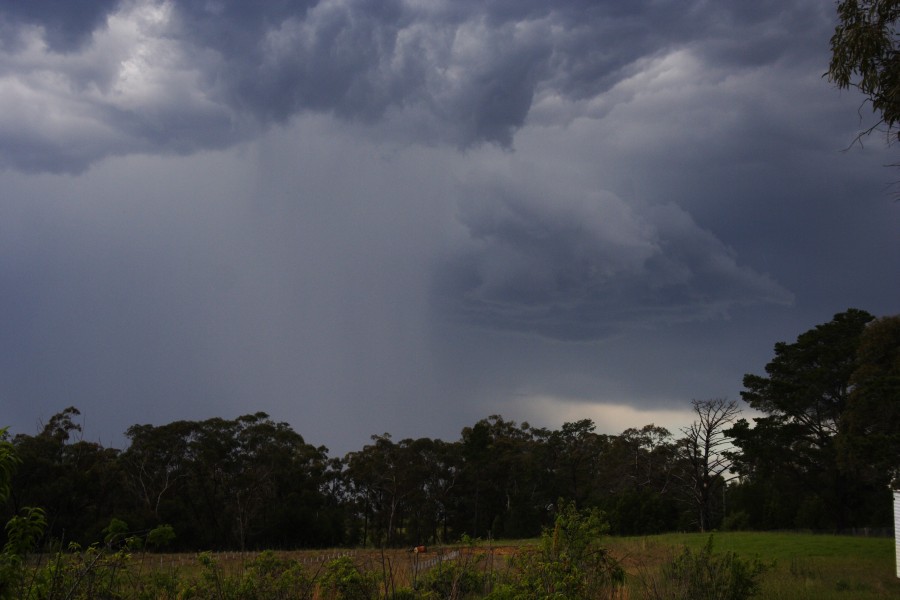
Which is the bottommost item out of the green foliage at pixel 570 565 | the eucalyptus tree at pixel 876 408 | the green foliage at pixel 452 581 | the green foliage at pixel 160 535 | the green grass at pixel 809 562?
the green grass at pixel 809 562

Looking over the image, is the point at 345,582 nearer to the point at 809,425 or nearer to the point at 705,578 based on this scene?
the point at 705,578

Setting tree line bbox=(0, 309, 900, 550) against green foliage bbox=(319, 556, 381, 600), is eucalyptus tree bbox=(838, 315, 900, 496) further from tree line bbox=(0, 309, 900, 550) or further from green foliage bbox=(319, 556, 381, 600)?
green foliage bbox=(319, 556, 381, 600)

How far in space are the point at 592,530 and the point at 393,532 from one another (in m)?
47.4

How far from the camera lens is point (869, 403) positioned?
28188 mm

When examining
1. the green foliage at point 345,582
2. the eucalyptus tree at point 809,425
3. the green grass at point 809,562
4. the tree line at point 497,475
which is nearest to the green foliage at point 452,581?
the green foliage at point 345,582

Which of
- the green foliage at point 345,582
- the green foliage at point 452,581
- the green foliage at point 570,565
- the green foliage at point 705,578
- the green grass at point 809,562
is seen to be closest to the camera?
the green foliage at point 570,565

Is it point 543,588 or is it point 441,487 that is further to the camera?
point 441,487

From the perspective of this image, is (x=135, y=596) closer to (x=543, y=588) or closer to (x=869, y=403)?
(x=543, y=588)

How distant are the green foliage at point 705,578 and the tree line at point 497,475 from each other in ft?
57.1

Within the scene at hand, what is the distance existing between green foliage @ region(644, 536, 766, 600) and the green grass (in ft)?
1.70

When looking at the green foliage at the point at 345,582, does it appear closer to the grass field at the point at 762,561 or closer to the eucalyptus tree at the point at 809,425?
the grass field at the point at 762,561

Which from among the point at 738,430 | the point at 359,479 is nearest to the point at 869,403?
the point at 738,430

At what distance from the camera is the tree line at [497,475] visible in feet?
133

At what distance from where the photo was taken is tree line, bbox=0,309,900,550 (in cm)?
4050
